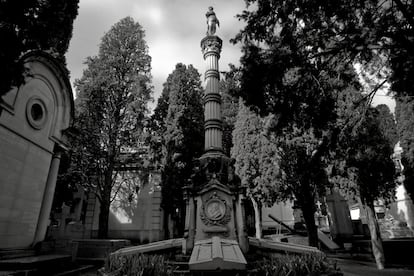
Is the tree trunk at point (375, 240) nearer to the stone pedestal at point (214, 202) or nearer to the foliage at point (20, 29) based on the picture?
the stone pedestal at point (214, 202)

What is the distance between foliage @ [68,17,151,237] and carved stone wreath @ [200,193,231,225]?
840 centimetres

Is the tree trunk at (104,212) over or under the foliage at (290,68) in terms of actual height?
under

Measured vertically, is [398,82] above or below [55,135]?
below

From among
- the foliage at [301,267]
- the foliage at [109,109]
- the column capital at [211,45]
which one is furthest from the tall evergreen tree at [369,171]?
the foliage at [109,109]

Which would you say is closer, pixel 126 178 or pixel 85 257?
pixel 85 257

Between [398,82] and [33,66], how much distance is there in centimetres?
1454

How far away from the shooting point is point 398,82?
577cm

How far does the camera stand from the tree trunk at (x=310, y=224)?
1247 centimetres

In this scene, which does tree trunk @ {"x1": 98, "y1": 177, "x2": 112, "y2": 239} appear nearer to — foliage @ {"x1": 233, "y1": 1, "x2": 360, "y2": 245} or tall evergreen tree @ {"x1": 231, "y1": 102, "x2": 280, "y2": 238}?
tall evergreen tree @ {"x1": 231, "y1": 102, "x2": 280, "y2": 238}

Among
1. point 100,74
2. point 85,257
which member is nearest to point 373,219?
point 85,257

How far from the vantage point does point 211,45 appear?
12.8 metres

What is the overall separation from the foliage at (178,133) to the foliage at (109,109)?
114 inches

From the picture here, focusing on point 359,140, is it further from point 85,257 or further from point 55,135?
point 55,135

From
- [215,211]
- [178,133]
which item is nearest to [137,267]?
[215,211]
